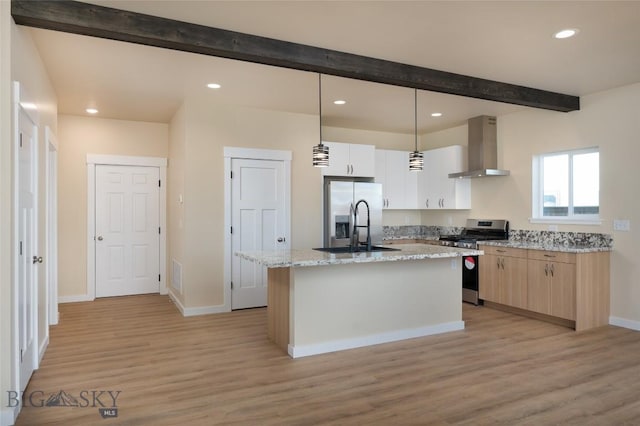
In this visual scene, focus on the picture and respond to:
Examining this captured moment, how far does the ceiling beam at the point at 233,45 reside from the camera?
9.07 feet

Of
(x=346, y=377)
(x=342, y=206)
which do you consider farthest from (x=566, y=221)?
(x=346, y=377)

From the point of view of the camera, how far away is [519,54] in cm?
374

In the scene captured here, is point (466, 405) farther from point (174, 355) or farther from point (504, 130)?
point (504, 130)

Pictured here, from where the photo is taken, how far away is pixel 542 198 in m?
5.69

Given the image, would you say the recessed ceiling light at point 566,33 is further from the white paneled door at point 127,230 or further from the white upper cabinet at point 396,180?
the white paneled door at point 127,230

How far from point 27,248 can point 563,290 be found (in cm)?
517

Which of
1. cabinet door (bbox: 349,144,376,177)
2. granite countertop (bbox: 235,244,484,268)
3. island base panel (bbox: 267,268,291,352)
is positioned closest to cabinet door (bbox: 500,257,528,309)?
granite countertop (bbox: 235,244,484,268)

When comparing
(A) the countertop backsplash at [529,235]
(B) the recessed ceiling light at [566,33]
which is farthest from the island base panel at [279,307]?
(A) the countertop backsplash at [529,235]

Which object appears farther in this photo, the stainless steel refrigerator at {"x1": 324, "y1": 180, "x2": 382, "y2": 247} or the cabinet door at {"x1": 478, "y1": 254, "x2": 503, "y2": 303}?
the stainless steel refrigerator at {"x1": 324, "y1": 180, "x2": 382, "y2": 247}

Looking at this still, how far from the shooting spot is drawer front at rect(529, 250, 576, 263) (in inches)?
183

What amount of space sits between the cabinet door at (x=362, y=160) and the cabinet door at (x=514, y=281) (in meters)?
2.25

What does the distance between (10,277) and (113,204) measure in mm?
4021

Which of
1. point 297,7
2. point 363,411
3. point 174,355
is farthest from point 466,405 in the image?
point 297,7

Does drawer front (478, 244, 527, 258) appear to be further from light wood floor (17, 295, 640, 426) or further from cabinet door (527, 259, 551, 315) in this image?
light wood floor (17, 295, 640, 426)
